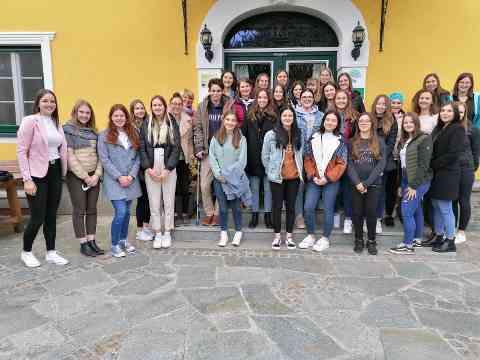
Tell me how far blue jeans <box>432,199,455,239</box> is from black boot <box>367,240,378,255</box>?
2.91ft

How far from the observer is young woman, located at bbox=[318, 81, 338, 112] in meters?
4.70

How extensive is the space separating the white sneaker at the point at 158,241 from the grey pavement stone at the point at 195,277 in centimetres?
70

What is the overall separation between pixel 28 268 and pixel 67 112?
358cm

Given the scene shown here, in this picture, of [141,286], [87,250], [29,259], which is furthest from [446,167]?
[29,259]

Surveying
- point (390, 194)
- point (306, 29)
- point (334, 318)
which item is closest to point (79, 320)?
point (334, 318)

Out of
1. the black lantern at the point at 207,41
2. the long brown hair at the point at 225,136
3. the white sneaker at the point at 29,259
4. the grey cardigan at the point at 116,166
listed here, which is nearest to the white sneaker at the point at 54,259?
the white sneaker at the point at 29,259

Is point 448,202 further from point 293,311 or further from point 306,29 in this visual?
point 306,29

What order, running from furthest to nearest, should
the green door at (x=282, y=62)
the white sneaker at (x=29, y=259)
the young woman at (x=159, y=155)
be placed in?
1. the green door at (x=282, y=62)
2. the young woman at (x=159, y=155)
3. the white sneaker at (x=29, y=259)

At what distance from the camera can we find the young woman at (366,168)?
168 inches

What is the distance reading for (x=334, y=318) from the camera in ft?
9.85

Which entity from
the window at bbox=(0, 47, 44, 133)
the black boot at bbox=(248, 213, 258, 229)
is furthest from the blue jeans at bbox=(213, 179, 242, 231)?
the window at bbox=(0, 47, 44, 133)

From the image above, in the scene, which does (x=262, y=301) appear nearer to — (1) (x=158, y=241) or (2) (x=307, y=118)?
(1) (x=158, y=241)

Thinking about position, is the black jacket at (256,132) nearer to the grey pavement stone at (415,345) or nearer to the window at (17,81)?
the grey pavement stone at (415,345)

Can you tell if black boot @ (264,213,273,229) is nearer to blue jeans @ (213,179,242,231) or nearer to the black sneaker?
blue jeans @ (213,179,242,231)
